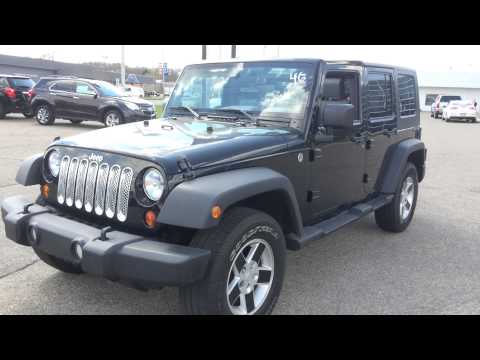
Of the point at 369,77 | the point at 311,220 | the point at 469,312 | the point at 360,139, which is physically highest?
the point at 369,77

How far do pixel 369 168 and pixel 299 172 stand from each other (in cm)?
148

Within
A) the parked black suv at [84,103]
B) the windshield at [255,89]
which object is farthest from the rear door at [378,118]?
the parked black suv at [84,103]

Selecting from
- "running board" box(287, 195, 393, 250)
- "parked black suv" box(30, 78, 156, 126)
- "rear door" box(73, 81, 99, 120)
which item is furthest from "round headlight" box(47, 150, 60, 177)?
"rear door" box(73, 81, 99, 120)

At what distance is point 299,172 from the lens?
3965 millimetres

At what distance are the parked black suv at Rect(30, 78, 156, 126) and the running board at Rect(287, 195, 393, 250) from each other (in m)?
12.2

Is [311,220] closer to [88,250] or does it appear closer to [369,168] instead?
[369,168]

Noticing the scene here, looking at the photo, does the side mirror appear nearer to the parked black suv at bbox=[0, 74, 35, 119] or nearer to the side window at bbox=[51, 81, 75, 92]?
the side window at bbox=[51, 81, 75, 92]

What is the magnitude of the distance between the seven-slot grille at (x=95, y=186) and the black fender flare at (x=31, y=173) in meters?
0.40

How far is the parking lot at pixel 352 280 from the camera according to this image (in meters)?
3.74

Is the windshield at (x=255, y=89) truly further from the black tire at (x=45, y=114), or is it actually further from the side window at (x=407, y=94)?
the black tire at (x=45, y=114)

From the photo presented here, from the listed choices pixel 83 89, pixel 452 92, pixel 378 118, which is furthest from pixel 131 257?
pixel 452 92
